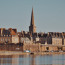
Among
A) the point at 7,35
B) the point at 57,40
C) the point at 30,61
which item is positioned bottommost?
the point at 30,61

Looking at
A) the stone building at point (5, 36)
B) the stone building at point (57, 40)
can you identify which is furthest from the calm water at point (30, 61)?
the stone building at point (57, 40)

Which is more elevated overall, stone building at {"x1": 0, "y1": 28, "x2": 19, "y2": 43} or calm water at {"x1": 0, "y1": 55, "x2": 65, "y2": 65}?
stone building at {"x1": 0, "y1": 28, "x2": 19, "y2": 43}

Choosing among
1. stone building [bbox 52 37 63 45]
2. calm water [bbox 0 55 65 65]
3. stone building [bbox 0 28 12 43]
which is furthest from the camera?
stone building [bbox 52 37 63 45]

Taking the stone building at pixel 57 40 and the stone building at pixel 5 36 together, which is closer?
the stone building at pixel 5 36

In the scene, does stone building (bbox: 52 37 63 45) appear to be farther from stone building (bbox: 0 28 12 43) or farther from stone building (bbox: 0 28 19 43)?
stone building (bbox: 0 28 12 43)

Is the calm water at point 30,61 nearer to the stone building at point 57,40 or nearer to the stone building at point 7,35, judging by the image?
the stone building at point 7,35

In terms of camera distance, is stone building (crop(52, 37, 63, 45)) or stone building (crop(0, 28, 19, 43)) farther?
stone building (crop(52, 37, 63, 45))

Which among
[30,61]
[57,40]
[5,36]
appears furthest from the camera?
[57,40]

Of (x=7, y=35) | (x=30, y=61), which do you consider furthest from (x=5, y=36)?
(x=30, y=61)

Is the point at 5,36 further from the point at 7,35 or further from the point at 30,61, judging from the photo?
the point at 30,61

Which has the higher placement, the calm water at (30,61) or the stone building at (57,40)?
the stone building at (57,40)

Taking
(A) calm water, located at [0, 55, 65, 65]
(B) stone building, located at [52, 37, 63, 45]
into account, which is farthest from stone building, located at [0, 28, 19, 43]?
(A) calm water, located at [0, 55, 65, 65]

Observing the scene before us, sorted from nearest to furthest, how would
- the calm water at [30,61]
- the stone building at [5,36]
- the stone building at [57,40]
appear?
the calm water at [30,61], the stone building at [5,36], the stone building at [57,40]

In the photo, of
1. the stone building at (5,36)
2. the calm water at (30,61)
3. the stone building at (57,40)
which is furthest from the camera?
the stone building at (57,40)
